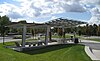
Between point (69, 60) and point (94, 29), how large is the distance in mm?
85722

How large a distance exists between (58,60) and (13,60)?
3033mm

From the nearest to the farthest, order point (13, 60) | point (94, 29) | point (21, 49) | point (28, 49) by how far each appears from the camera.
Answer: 1. point (13, 60)
2. point (21, 49)
3. point (28, 49)
4. point (94, 29)

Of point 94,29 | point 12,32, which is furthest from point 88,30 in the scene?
point 12,32

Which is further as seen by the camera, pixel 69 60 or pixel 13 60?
pixel 69 60

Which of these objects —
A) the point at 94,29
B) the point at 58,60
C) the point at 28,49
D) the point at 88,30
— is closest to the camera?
the point at 58,60

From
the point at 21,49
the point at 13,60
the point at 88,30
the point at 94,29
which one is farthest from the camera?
the point at 94,29

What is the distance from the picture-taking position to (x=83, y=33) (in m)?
100

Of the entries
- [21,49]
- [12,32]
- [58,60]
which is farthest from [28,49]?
[12,32]

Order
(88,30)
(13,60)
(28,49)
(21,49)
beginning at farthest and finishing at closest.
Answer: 1. (88,30)
2. (28,49)
3. (21,49)
4. (13,60)

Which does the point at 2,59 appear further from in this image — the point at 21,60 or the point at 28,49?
the point at 28,49

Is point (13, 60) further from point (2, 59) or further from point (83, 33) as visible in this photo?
point (83, 33)

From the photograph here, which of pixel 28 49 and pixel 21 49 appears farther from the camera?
pixel 28 49

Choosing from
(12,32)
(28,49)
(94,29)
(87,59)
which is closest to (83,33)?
(94,29)

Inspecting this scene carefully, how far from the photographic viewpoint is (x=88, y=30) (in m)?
90.8
